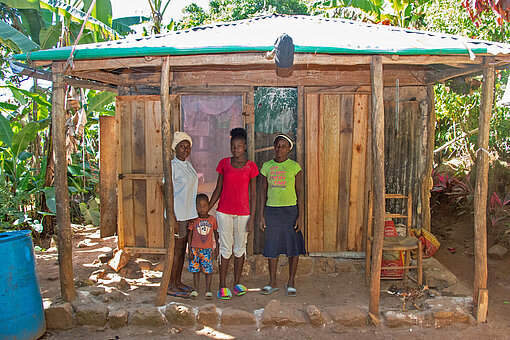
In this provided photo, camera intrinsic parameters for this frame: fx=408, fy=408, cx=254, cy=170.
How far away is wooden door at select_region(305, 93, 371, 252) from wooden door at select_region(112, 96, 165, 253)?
6.88 ft

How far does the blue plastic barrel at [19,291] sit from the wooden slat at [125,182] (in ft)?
6.52

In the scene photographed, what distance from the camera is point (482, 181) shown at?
4.21 m

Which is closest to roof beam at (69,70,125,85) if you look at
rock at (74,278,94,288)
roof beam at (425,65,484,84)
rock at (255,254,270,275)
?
rock at (74,278,94,288)

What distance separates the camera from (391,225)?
5.09 m

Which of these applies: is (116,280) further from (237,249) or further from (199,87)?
(199,87)

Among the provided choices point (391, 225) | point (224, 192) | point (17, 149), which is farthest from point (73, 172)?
point (391, 225)

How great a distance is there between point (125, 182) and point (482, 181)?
4.46m

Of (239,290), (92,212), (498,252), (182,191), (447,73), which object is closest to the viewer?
(182,191)

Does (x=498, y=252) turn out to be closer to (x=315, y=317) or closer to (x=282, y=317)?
(x=315, y=317)

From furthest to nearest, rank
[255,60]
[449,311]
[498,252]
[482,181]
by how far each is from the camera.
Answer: [498,252]
[482,181]
[449,311]
[255,60]

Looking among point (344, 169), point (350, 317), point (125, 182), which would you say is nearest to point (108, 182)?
point (125, 182)

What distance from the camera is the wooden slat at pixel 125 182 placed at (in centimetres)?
568

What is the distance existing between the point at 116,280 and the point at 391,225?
352 cm

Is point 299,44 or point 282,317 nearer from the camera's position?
point 299,44
